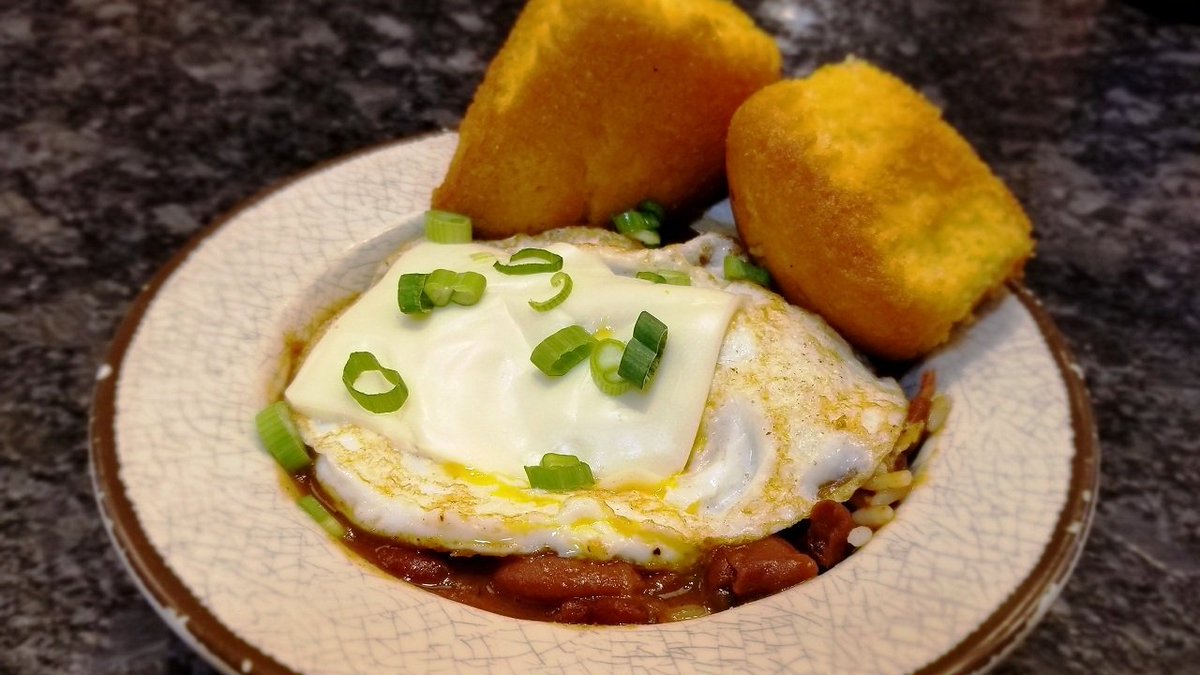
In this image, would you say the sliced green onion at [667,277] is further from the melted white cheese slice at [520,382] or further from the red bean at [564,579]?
the red bean at [564,579]

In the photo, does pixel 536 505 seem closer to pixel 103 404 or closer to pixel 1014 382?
pixel 103 404

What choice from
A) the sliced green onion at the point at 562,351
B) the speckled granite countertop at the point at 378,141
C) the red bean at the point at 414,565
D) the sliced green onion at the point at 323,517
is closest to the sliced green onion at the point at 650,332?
the sliced green onion at the point at 562,351

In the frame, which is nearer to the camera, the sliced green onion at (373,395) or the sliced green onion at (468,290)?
the sliced green onion at (373,395)

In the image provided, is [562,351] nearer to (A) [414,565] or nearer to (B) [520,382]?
(B) [520,382]

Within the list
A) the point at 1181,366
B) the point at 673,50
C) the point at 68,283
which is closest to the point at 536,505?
the point at 673,50

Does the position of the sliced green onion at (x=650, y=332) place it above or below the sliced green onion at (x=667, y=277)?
above

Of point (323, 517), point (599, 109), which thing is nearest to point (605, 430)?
point (323, 517)
